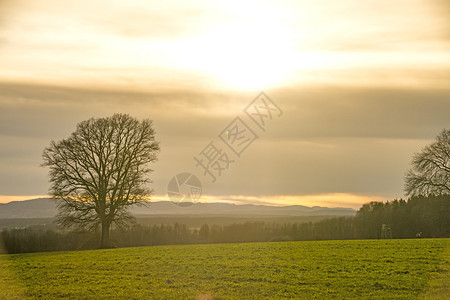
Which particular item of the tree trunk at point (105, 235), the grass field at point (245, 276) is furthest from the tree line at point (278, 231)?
the grass field at point (245, 276)

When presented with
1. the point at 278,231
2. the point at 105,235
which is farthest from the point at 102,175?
the point at 278,231

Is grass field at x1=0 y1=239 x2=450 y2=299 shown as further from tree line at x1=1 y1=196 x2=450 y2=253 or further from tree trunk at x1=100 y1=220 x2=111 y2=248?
tree line at x1=1 y1=196 x2=450 y2=253

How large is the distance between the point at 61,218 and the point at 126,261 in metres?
21.5

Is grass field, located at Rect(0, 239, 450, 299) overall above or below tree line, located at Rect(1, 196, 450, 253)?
below

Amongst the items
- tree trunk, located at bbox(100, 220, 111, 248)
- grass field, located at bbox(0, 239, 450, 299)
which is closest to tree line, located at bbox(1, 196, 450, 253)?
tree trunk, located at bbox(100, 220, 111, 248)

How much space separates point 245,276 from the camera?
2562 cm

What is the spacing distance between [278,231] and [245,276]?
7445 cm

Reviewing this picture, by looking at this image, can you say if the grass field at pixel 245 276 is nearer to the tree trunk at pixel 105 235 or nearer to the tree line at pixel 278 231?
the tree trunk at pixel 105 235

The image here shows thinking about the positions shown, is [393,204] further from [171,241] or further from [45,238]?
[45,238]

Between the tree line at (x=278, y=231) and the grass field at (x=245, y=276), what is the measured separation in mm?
20385

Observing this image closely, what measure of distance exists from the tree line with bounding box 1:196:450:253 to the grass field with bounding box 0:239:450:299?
20.4m

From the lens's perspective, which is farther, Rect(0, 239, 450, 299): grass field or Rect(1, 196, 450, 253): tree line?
Rect(1, 196, 450, 253): tree line

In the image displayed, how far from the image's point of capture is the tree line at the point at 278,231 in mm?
56344

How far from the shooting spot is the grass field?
2144 cm
